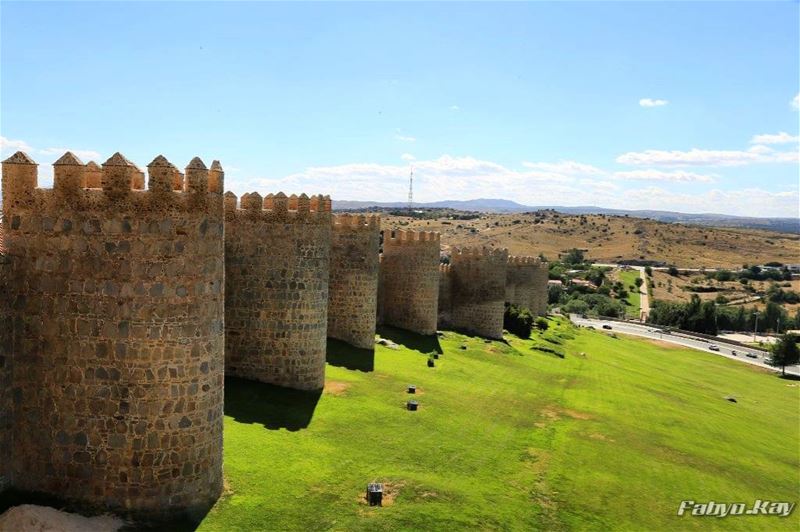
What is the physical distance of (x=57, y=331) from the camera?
11.0 meters

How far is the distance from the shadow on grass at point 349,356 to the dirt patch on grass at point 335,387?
2.45 meters

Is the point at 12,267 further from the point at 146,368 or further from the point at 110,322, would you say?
the point at 146,368

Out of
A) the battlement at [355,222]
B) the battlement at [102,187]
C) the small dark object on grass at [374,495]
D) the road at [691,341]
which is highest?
the battlement at [102,187]

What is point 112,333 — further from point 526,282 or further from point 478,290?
point 526,282

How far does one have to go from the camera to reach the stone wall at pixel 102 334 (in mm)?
10852

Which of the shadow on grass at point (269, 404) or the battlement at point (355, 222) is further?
the battlement at point (355, 222)

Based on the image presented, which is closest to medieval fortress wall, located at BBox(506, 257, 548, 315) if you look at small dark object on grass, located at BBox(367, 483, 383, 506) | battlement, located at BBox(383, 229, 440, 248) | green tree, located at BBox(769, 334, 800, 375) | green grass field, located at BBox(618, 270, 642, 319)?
battlement, located at BBox(383, 229, 440, 248)

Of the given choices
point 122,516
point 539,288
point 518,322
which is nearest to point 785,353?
point 539,288

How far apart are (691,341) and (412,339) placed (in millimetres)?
43949

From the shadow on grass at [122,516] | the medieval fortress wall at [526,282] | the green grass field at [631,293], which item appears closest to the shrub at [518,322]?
the medieval fortress wall at [526,282]

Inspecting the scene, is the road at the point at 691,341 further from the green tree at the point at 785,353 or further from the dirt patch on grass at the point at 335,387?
the dirt patch on grass at the point at 335,387

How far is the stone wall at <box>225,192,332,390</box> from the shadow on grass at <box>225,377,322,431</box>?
0.41 metres

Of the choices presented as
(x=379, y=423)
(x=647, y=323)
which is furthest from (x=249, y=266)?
(x=647, y=323)

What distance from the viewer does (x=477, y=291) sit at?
39.7 m
